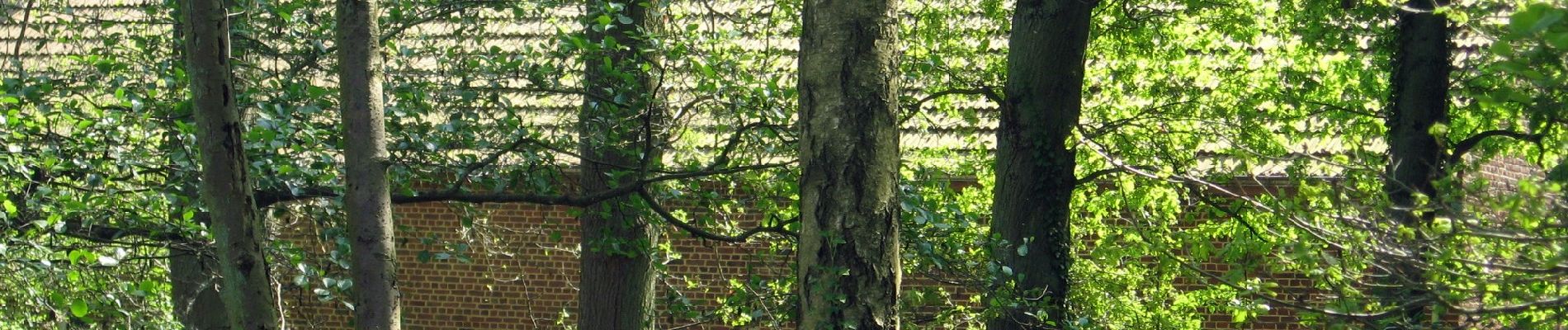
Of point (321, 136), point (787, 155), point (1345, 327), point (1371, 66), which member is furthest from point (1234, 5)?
point (321, 136)

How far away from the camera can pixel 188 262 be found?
27.3 feet

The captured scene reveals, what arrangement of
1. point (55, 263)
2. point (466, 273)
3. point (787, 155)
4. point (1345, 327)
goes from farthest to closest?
point (466, 273) → point (787, 155) → point (55, 263) → point (1345, 327)

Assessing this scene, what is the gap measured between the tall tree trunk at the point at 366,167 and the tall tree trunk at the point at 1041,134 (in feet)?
13.9

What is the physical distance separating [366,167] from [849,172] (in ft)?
6.44

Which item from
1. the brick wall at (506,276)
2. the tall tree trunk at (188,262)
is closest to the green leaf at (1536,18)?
the tall tree trunk at (188,262)

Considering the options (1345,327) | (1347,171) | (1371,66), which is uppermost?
(1371,66)

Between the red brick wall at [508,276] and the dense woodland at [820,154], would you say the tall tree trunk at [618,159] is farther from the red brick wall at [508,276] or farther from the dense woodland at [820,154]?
the red brick wall at [508,276]

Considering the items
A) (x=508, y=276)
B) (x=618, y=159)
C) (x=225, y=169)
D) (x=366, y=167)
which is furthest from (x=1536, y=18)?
(x=508, y=276)

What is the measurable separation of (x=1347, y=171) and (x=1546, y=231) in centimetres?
368

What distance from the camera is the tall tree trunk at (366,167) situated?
604cm

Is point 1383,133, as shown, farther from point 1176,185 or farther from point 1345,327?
point 1345,327

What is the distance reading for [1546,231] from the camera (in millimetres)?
4906

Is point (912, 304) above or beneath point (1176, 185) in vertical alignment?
beneath

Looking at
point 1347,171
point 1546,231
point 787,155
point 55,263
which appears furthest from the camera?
point 1347,171
